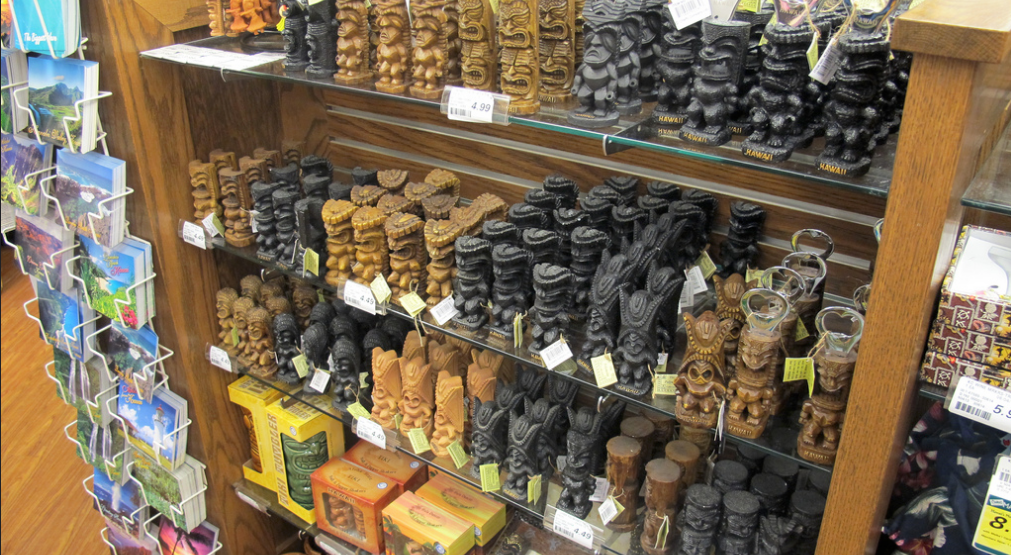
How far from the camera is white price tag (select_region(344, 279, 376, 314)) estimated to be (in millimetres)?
2012

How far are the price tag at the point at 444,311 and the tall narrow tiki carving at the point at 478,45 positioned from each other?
549mm

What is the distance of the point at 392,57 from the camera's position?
5.91 feet

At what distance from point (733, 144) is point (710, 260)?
500mm

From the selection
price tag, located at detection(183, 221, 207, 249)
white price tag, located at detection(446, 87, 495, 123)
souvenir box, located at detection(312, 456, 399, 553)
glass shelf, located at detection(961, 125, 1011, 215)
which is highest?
white price tag, located at detection(446, 87, 495, 123)

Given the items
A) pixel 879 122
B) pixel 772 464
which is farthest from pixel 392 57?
pixel 772 464

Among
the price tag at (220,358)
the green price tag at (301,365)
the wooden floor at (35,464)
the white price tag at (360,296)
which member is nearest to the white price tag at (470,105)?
the white price tag at (360,296)

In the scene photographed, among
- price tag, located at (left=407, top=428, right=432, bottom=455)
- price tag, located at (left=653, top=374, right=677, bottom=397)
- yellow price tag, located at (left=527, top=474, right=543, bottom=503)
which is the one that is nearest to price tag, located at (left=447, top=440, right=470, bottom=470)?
price tag, located at (left=407, top=428, right=432, bottom=455)

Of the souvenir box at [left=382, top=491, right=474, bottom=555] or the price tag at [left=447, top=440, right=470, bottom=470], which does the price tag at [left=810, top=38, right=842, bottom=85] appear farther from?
the souvenir box at [left=382, top=491, right=474, bottom=555]

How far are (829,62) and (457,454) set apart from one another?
4.42 feet

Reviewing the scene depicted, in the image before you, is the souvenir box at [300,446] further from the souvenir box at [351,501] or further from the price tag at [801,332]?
the price tag at [801,332]

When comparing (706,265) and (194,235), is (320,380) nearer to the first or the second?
(194,235)

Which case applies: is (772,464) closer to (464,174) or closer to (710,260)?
(710,260)

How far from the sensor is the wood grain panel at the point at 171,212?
2074 millimetres

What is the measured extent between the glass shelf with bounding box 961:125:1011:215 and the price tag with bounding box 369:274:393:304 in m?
1.33
